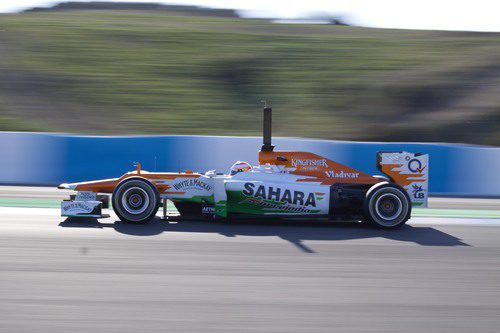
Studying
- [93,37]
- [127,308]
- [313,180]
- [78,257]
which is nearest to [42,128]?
[93,37]

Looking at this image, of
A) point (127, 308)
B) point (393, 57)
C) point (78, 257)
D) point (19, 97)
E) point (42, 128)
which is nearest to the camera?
point (127, 308)

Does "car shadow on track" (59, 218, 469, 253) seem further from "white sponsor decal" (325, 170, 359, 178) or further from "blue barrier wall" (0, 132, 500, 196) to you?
"blue barrier wall" (0, 132, 500, 196)

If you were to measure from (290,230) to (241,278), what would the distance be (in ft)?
10.2

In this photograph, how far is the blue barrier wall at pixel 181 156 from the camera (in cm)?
1520

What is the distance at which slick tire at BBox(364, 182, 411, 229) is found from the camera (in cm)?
1037

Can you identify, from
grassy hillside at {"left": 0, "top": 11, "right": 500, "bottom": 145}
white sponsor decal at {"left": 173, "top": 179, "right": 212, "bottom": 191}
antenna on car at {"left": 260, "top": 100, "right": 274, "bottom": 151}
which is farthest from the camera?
grassy hillside at {"left": 0, "top": 11, "right": 500, "bottom": 145}

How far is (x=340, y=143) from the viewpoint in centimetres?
1538

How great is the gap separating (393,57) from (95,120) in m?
12.7

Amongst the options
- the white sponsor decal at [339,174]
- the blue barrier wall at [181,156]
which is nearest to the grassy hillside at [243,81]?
the blue barrier wall at [181,156]

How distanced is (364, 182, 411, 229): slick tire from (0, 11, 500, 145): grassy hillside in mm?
11395

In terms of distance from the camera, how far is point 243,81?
2619cm

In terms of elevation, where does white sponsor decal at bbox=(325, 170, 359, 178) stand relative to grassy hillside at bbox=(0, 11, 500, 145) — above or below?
below

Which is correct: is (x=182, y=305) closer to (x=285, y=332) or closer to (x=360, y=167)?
(x=285, y=332)

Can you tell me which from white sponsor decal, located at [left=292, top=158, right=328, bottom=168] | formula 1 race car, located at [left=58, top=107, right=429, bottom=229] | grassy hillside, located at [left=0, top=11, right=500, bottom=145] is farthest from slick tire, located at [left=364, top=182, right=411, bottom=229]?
grassy hillside, located at [left=0, top=11, right=500, bottom=145]
